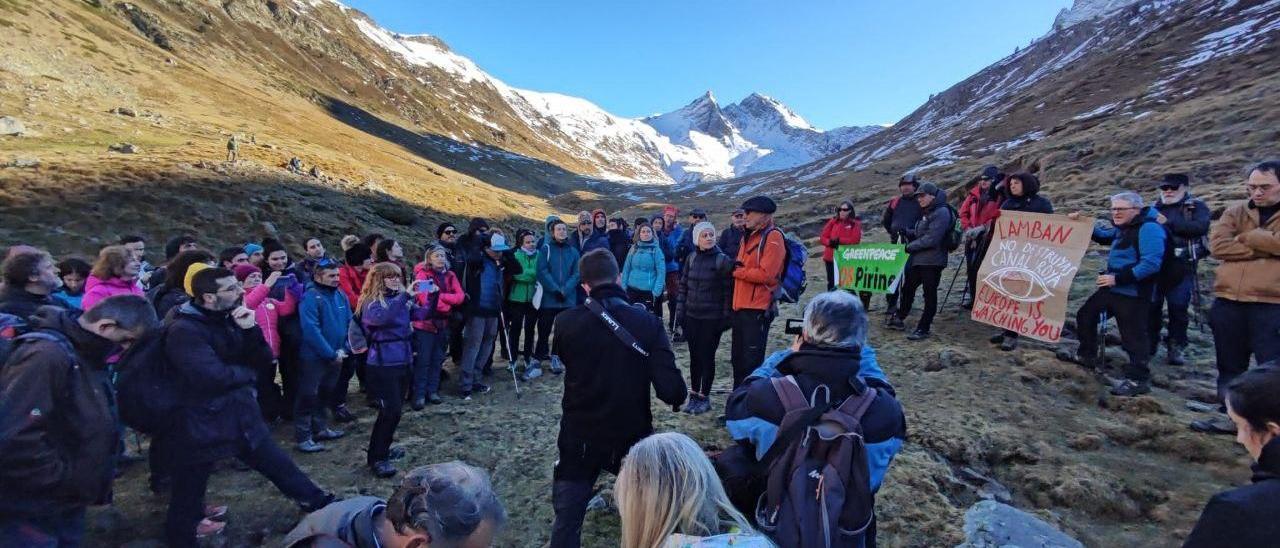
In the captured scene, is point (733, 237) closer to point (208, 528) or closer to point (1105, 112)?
point (208, 528)

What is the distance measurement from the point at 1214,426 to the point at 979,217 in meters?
4.63

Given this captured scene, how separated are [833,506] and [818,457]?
24cm

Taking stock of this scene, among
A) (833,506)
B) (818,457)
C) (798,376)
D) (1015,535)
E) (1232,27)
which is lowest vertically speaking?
(1015,535)

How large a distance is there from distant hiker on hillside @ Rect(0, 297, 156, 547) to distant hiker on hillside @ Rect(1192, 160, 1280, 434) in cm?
901

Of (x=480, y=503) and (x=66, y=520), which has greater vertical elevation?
(x=480, y=503)

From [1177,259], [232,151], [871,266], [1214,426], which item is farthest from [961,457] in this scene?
[232,151]

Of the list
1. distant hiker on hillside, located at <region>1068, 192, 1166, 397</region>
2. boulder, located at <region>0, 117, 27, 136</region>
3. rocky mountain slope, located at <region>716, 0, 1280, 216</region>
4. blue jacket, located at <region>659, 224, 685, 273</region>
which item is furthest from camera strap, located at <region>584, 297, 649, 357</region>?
boulder, located at <region>0, 117, 27, 136</region>

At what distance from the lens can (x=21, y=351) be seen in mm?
3076

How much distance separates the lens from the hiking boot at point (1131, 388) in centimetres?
641

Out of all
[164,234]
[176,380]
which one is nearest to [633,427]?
[176,380]

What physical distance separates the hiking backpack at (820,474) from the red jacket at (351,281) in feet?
21.7

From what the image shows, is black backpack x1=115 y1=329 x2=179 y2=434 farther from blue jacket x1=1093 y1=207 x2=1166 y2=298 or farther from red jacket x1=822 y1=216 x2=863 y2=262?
red jacket x1=822 y1=216 x2=863 y2=262

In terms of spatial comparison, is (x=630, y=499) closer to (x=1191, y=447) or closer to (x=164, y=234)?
(x=1191, y=447)

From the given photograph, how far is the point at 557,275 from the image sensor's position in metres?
8.73
